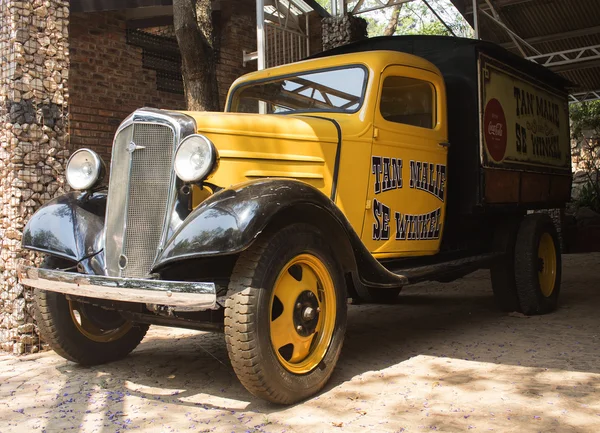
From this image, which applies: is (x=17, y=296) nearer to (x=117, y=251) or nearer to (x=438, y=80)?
(x=117, y=251)

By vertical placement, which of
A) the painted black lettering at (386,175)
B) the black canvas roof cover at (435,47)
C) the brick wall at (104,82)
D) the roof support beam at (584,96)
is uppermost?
the roof support beam at (584,96)

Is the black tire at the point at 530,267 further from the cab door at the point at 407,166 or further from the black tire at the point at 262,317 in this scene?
the black tire at the point at 262,317

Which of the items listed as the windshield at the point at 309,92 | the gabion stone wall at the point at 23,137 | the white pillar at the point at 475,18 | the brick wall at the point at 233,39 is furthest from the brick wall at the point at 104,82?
the white pillar at the point at 475,18

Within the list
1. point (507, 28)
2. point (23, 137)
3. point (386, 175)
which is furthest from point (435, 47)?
point (507, 28)

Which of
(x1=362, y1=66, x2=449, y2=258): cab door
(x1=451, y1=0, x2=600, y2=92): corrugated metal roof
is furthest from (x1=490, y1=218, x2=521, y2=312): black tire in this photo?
(x1=451, y1=0, x2=600, y2=92): corrugated metal roof

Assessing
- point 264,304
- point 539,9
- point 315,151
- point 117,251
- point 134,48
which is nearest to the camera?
point 264,304

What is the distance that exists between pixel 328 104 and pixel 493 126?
5.16 feet

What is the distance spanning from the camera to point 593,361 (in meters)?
4.14

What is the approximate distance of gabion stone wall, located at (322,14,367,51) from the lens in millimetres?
9898

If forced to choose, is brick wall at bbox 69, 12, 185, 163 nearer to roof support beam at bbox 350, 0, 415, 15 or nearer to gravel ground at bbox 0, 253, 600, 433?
roof support beam at bbox 350, 0, 415, 15

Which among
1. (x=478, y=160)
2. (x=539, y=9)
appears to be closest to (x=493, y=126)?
(x=478, y=160)

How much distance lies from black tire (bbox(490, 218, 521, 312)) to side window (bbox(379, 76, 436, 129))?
144 centimetres

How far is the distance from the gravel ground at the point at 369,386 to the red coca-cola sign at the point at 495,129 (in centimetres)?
147

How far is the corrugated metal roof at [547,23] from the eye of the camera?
1085 centimetres
